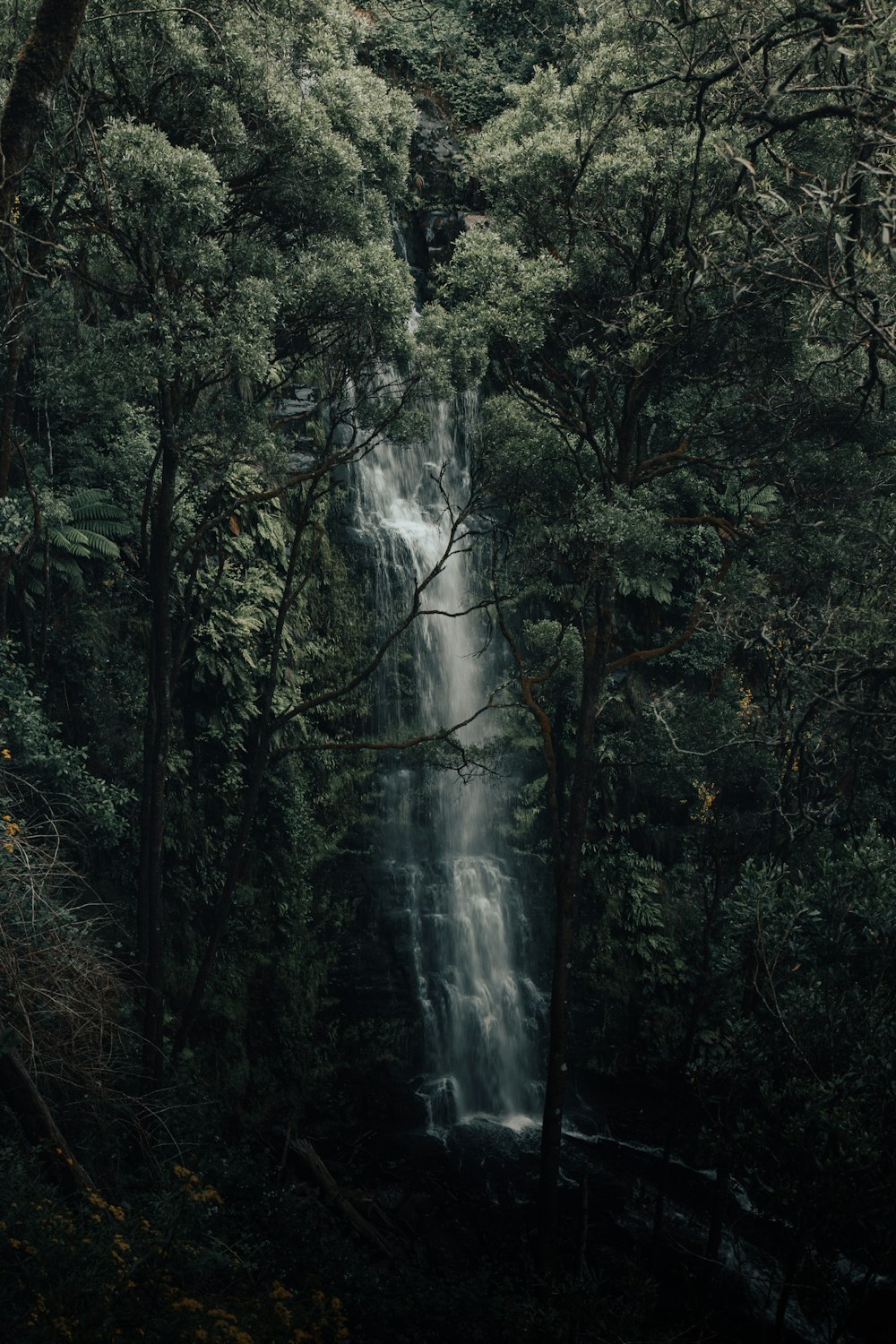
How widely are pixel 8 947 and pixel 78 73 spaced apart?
8.12m

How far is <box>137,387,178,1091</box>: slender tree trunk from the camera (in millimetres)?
11453

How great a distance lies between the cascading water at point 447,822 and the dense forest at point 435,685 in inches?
4.1

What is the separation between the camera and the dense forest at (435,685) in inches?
322

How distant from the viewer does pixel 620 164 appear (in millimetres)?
12203

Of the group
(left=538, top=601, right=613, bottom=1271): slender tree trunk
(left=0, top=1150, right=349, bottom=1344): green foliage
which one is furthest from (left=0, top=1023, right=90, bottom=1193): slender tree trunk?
(left=538, top=601, right=613, bottom=1271): slender tree trunk

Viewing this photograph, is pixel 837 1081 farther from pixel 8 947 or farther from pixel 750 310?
pixel 750 310

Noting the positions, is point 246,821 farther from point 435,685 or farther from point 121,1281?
point 121,1281

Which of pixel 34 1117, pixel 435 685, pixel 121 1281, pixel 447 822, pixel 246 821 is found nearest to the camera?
pixel 121 1281

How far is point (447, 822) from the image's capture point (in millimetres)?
17938

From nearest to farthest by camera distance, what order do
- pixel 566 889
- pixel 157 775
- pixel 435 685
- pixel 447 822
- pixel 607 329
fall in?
1. pixel 157 775
2. pixel 607 329
3. pixel 566 889
4. pixel 447 822
5. pixel 435 685

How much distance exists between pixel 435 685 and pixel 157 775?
721 cm

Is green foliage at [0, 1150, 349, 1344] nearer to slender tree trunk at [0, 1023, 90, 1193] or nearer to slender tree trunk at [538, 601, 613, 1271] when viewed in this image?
slender tree trunk at [0, 1023, 90, 1193]

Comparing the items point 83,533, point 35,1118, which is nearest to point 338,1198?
point 35,1118

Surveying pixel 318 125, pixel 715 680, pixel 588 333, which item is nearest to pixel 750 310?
pixel 588 333
